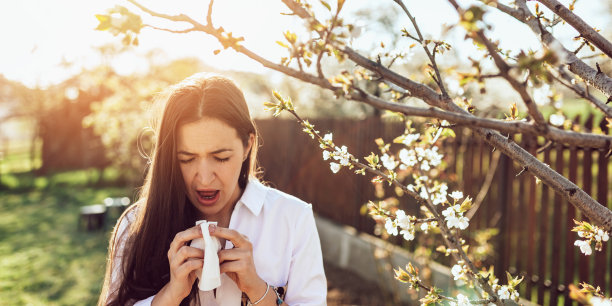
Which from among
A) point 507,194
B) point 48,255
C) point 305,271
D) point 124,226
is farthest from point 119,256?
point 48,255

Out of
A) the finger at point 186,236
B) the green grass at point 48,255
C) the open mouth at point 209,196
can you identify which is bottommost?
the green grass at point 48,255

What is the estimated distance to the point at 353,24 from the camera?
1.03m

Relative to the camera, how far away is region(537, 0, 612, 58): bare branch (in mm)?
1231

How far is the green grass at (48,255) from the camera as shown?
17.7 feet

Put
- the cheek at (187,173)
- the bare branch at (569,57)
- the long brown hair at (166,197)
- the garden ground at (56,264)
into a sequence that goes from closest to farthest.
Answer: the bare branch at (569,57) < the long brown hair at (166,197) < the cheek at (187,173) < the garden ground at (56,264)

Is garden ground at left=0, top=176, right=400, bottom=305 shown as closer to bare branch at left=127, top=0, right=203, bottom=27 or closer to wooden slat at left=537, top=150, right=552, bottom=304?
wooden slat at left=537, top=150, right=552, bottom=304

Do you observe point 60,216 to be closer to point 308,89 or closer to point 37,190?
point 37,190

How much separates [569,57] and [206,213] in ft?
4.79

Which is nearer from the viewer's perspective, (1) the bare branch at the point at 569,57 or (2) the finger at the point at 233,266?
(1) the bare branch at the point at 569,57

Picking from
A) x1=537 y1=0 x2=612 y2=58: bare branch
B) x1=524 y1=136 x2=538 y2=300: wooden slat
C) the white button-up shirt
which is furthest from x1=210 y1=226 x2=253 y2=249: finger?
x1=524 y1=136 x2=538 y2=300: wooden slat

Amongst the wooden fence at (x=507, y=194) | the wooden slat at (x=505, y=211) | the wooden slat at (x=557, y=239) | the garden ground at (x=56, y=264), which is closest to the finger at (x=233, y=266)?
the wooden fence at (x=507, y=194)

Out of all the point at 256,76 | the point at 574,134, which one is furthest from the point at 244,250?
the point at 256,76

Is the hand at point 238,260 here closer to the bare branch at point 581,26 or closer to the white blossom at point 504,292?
the white blossom at point 504,292

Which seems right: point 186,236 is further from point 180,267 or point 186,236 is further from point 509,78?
point 509,78
